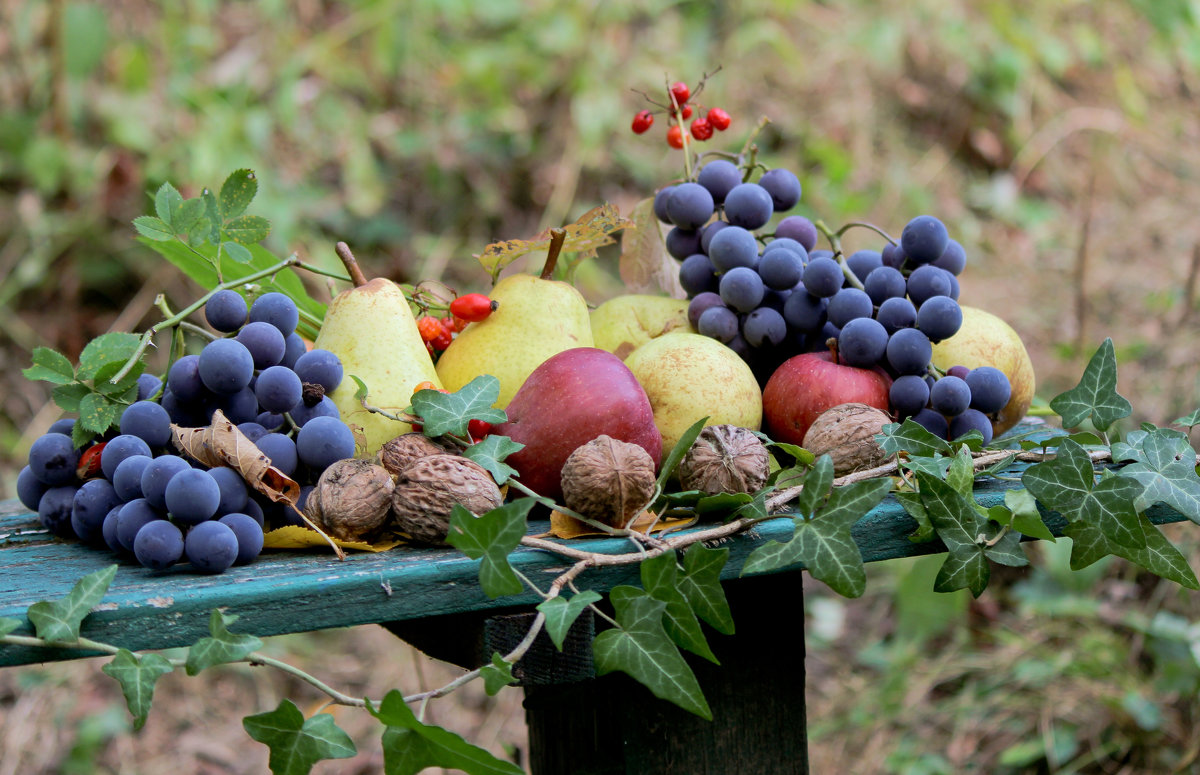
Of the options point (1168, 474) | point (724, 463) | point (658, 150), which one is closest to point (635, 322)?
point (724, 463)

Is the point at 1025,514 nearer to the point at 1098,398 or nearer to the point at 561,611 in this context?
the point at 1098,398

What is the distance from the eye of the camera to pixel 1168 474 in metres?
0.78

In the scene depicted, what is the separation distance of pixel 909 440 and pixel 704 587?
24 centimetres

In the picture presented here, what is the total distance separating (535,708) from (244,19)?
9.65 feet

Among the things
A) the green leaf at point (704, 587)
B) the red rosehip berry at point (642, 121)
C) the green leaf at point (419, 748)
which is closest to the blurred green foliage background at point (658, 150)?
the red rosehip berry at point (642, 121)

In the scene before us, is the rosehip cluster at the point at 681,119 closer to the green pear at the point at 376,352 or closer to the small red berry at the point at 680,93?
the small red berry at the point at 680,93

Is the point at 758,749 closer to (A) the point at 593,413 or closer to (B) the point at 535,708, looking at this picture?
(B) the point at 535,708

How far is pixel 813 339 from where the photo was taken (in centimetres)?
109

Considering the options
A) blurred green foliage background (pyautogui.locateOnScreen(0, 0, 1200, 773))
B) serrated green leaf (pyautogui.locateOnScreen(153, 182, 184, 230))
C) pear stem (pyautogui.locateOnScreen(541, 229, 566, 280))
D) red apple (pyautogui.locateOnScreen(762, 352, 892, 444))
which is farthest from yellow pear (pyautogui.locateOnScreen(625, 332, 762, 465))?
blurred green foliage background (pyautogui.locateOnScreen(0, 0, 1200, 773))

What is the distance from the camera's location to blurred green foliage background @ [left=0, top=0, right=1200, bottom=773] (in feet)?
8.35

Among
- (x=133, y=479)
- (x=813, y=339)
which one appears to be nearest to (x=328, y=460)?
(x=133, y=479)

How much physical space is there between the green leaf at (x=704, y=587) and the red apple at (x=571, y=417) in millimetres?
190

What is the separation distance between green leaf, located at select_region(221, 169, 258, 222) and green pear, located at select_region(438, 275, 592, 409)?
272 millimetres

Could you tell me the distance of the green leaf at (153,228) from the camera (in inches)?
35.0
